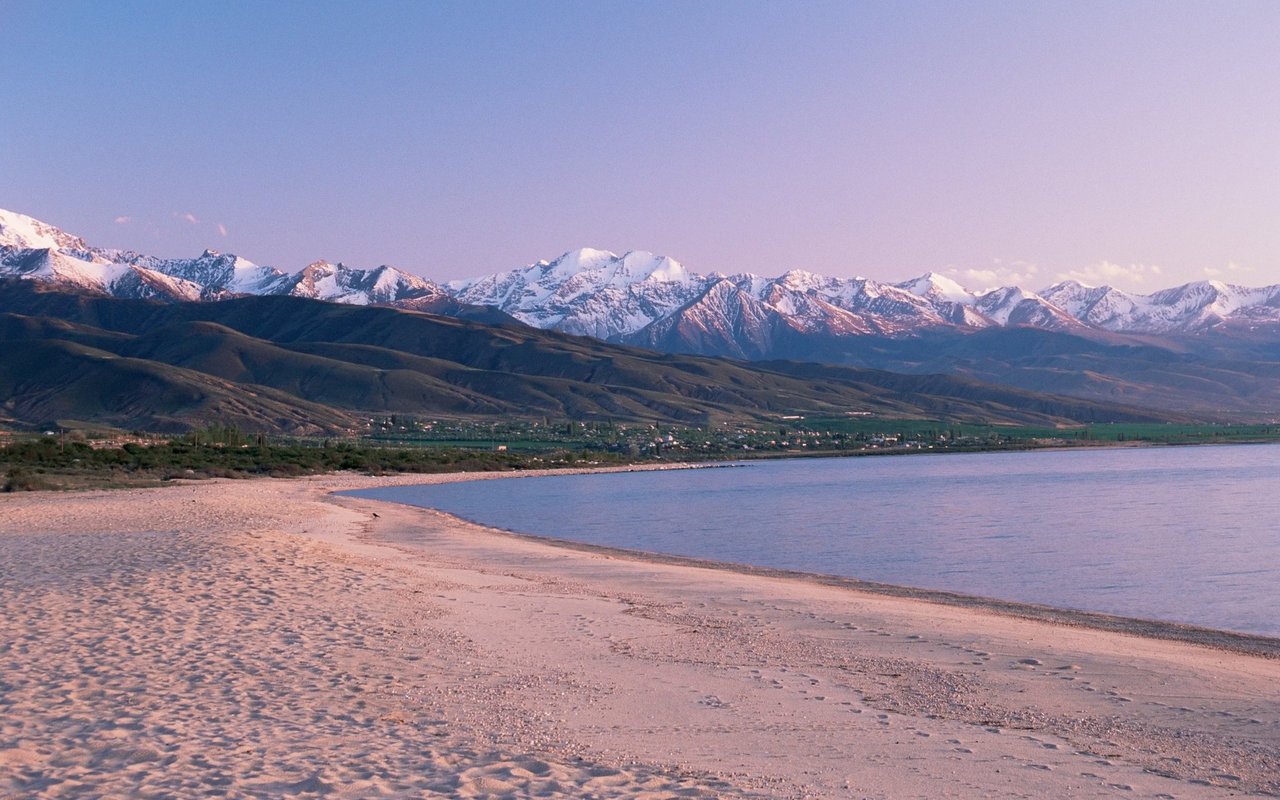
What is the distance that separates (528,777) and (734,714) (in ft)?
9.96

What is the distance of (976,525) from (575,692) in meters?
33.4

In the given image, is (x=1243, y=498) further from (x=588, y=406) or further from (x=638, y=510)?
(x=588, y=406)

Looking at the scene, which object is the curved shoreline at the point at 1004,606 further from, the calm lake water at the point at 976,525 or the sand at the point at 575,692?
the calm lake water at the point at 976,525

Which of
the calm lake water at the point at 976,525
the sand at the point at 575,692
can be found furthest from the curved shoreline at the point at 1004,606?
the calm lake water at the point at 976,525

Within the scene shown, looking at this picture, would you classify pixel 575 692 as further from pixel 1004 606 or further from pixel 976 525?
pixel 976 525

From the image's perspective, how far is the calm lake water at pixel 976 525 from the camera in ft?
83.0

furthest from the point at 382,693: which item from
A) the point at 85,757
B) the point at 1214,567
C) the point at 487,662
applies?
the point at 1214,567

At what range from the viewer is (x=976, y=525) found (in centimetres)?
4247

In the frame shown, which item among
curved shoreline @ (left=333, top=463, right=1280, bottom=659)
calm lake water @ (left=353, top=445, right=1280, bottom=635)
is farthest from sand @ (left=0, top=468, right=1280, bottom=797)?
calm lake water @ (left=353, top=445, right=1280, bottom=635)

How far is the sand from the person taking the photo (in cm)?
888

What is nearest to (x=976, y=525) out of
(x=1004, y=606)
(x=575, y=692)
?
(x=1004, y=606)

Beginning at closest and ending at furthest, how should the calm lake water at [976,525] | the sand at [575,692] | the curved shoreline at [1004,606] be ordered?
the sand at [575,692]
the curved shoreline at [1004,606]
the calm lake water at [976,525]

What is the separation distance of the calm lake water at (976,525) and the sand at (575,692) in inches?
222

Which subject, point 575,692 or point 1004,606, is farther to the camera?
point 1004,606
